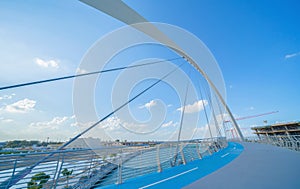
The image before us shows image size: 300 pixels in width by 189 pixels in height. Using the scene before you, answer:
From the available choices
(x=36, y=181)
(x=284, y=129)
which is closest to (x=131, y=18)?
(x=36, y=181)

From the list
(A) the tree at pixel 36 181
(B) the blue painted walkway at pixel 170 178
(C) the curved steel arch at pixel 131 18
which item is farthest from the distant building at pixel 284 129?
(A) the tree at pixel 36 181

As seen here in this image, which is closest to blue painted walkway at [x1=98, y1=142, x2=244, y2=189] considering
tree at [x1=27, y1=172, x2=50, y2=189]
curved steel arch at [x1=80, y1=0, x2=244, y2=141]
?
tree at [x1=27, y1=172, x2=50, y2=189]

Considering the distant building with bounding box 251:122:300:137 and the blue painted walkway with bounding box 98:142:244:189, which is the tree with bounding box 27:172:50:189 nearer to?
the blue painted walkway with bounding box 98:142:244:189

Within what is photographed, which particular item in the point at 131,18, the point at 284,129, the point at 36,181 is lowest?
the point at 284,129

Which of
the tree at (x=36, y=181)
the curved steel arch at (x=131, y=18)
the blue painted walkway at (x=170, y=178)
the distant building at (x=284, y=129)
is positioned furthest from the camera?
the distant building at (x=284, y=129)

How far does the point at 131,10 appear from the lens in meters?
5.66

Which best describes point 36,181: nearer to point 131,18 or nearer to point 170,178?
point 170,178

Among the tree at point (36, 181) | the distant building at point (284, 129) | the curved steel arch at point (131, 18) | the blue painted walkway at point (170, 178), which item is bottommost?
the distant building at point (284, 129)

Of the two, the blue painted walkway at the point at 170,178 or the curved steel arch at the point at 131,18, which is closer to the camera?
the blue painted walkway at the point at 170,178

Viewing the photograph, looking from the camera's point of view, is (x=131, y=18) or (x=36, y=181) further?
(x=131, y=18)

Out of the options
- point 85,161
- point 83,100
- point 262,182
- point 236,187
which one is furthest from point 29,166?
point 83,100

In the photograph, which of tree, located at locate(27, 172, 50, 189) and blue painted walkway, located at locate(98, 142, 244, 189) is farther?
blue painted walkway, located at locate(98, 142, 244, 189)

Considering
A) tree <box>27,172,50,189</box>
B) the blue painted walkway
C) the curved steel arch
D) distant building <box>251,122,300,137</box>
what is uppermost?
the curved steel arch

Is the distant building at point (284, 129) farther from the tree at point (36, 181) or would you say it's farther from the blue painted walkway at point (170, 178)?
the tree at point (36, 181)
